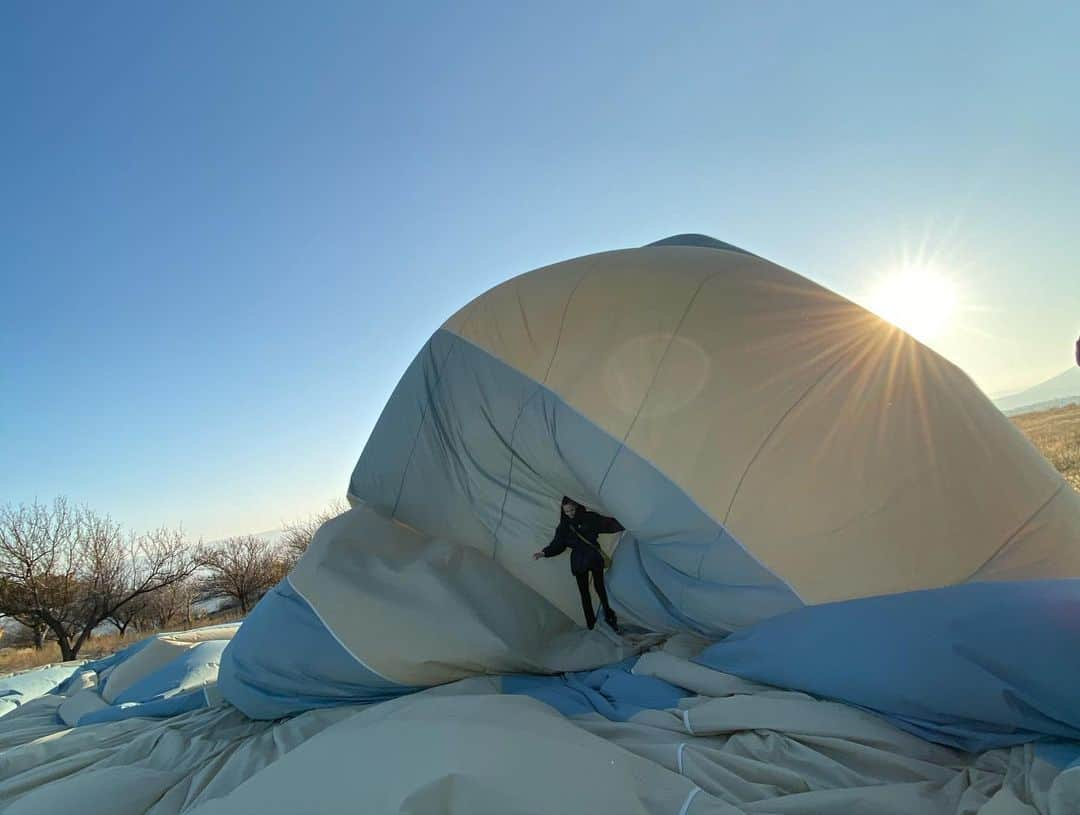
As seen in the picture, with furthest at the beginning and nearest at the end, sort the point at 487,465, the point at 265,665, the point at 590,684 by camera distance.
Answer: the point at 487,465, the point at 265,665, the point at 590,684

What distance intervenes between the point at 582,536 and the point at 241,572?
22.9m

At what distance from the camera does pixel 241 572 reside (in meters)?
22.9

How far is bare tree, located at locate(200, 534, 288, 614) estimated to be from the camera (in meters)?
22.5

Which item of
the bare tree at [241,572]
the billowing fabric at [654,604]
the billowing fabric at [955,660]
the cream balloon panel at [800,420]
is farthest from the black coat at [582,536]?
the bare tree at [241,572]

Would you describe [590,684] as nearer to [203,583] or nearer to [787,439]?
[787,439]

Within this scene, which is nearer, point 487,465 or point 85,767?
point 85,767

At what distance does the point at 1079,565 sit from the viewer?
2832 mm

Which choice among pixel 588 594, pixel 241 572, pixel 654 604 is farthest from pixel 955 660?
pixel 241 572

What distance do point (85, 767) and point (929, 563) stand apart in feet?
15.1

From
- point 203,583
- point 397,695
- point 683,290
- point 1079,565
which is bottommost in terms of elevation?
point 203,583

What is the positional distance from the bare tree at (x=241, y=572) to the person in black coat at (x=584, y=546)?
21388 mm

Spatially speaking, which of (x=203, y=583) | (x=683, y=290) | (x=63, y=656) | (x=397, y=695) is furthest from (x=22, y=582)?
(x=683, y=290)

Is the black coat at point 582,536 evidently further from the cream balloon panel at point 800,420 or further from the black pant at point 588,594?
the cream balloon panel at point 800,420

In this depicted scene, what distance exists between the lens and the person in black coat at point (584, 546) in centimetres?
421
